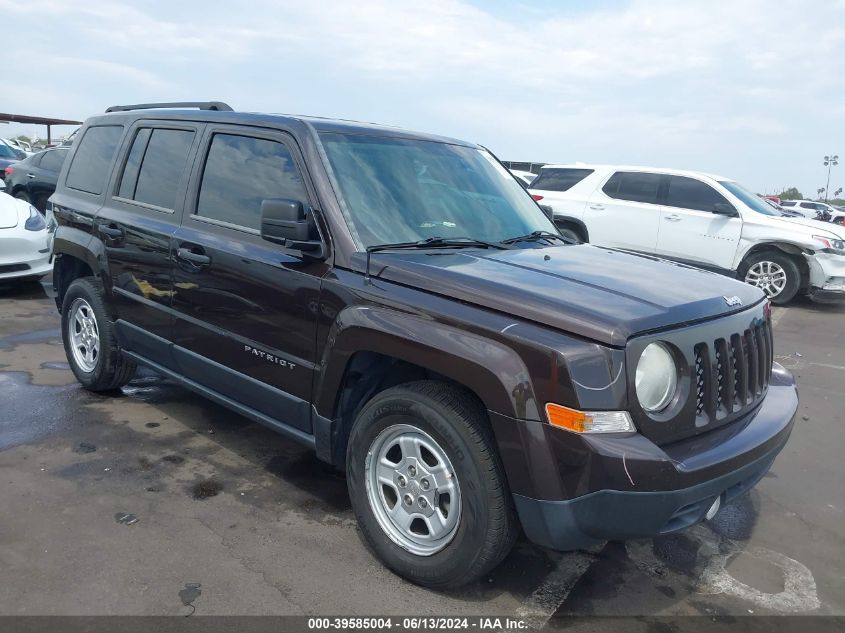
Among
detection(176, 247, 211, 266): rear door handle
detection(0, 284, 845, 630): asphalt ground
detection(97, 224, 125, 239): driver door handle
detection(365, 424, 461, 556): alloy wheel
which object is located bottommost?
detection(0, 284, 845, 630): asphalt ground

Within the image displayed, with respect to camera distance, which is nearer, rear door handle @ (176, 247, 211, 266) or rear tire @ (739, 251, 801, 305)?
rear door handle @ (176, 247, 211, 266)

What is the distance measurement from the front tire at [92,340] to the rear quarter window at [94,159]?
2.21 feet

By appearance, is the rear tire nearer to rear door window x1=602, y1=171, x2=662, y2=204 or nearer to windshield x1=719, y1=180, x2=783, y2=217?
→ windshield x1=719, y1=180, x2=783, y2=217

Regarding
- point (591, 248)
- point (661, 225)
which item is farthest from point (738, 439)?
point (661, 225)

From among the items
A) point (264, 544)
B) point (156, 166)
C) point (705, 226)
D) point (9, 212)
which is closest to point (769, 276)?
point (705, 226)

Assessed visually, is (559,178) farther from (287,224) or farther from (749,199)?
(287,224)

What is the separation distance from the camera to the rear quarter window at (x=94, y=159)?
15.7ft

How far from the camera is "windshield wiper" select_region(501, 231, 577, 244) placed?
3767mm

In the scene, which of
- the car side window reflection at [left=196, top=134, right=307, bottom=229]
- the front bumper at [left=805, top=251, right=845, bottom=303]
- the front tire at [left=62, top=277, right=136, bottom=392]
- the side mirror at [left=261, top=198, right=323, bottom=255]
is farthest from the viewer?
the front bumper at [left=805, top=251, right=845, bottom=303]

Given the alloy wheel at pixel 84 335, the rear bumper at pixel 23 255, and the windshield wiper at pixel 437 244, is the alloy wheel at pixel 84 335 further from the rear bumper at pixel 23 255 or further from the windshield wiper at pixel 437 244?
the rear bumper at pixel 23 255

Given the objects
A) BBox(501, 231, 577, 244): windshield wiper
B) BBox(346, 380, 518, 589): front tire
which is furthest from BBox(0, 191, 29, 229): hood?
BBox(346, 380, 518, 589): front tire

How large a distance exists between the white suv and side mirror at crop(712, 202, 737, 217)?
14 mm

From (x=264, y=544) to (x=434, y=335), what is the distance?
4.37 feet

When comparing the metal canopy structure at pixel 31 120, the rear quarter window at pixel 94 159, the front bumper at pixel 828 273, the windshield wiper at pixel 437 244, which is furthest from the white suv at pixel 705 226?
the metal canopy structure at pixel 31 120
